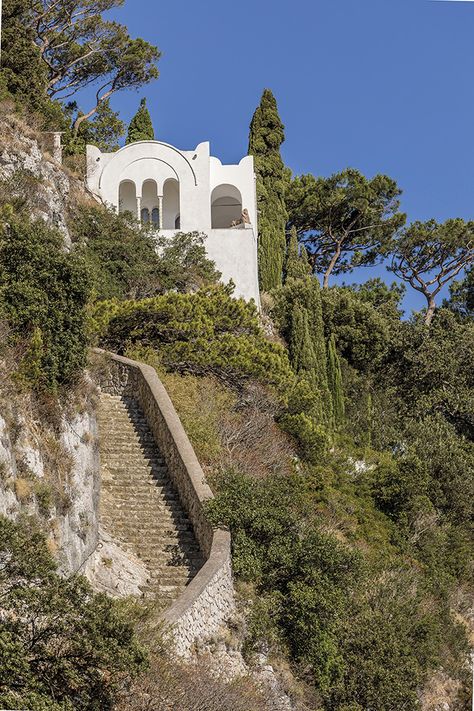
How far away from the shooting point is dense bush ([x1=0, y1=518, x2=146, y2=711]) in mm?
9250

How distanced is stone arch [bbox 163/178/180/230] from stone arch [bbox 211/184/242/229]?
1.60 metres

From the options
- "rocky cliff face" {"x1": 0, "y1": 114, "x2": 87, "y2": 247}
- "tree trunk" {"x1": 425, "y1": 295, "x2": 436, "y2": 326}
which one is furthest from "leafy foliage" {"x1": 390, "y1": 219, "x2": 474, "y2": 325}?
"rocky cliff face" {"x1": 0, "y1": 114, "x2": 87, "y2": 247}

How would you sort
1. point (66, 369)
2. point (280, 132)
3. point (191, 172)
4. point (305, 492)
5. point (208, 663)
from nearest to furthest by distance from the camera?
point (208, 663) → point (66, 369) → point (305, 492) → point (191, 172) → point (280, 132)

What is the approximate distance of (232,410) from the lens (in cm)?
2234

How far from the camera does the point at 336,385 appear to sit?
29688mm

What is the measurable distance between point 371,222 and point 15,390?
29.6 m

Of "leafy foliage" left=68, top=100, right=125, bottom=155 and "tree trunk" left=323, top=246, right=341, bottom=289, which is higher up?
"leafy foliage" left=68, top=100, right=125, bottom=155

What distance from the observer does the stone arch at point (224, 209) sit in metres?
35.2

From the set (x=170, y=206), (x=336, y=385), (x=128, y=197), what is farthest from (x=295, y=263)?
(x=336, y=385)

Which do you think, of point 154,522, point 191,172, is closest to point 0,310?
point 154,522

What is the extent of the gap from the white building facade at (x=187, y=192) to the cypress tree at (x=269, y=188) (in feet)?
4.11

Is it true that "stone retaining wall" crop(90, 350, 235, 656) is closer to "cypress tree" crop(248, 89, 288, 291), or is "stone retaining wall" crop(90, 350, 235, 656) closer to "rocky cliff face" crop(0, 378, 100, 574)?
"rocky cliff face" crop(0, 378, 100, 574)

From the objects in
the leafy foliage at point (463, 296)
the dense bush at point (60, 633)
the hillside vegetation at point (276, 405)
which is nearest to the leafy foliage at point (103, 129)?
the hillside vegetation at point (276, 405)

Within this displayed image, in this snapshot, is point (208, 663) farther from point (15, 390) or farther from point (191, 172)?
point (191, 172)
